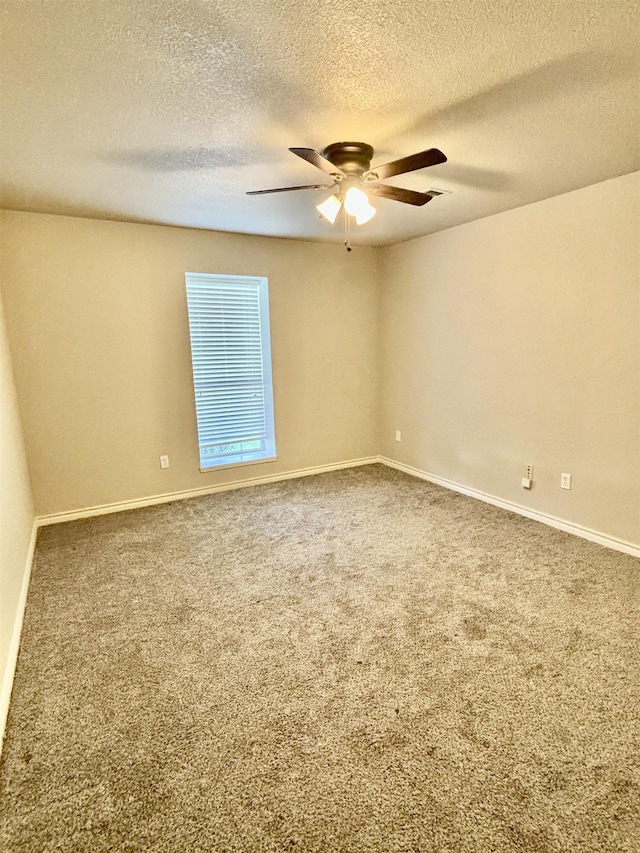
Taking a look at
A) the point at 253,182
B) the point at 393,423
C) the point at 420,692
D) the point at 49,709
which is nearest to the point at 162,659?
the point at 49,709

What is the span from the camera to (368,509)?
3539 millimetres

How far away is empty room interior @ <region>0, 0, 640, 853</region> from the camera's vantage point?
130cm

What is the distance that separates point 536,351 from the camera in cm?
312

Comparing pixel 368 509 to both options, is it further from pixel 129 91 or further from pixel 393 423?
pixel 129 91

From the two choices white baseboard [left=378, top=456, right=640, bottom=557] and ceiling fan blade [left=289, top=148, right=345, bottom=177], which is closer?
ceiling fan blade [left=289, top=148, right=345, bottom=177]

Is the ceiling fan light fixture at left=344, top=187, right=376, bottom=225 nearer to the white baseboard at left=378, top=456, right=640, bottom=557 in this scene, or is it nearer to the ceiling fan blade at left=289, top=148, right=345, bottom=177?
the ceiling fan blade at left=289, top=148, right=345, bottom=177

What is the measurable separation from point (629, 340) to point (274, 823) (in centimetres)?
298

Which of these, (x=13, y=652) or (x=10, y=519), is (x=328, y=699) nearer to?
(x=13, y=652)

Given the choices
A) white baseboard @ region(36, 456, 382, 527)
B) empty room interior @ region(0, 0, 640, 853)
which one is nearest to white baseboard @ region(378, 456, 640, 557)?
empty room interior @ region(0, 0, 640, 853)

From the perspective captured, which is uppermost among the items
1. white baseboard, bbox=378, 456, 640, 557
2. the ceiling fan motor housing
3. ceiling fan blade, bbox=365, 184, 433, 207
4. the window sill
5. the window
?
the ceiling fan motor housing

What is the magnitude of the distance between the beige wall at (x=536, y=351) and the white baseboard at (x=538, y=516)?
0.05 meters

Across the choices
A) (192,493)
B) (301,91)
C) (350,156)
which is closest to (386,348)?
(192,493)

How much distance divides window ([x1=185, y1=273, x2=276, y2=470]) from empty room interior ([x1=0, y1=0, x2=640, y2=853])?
1.2 inches

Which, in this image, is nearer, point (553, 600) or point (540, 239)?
point (553, 600)
